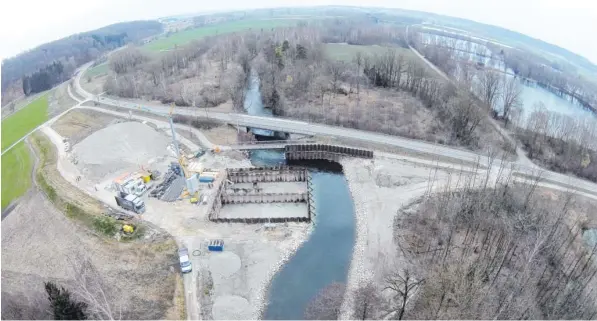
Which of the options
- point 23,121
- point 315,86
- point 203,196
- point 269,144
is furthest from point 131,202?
point 315,86

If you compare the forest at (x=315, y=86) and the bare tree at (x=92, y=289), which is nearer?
the bare tree at (x=92, y=289)

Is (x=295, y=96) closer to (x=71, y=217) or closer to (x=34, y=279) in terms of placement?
(x=71, y=217)

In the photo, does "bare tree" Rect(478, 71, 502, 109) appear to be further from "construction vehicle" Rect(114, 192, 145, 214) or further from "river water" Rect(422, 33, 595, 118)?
"construction vehicle" Rect(114, 192, 145, 214)

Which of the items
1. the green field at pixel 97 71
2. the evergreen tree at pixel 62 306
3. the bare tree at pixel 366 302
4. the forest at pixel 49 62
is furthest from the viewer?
the green field at pixel 97 71

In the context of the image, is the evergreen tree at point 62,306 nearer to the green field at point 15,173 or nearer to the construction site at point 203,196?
the construction site at point 203,196

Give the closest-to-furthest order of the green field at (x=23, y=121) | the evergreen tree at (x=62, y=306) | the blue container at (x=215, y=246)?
the evergreen tree at (x=62, y=306) < the blue container at (x=215, y=246) < the green field at (x=23, y=121)

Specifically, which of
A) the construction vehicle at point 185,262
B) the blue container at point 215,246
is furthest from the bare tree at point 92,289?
the blue container at point 215,246

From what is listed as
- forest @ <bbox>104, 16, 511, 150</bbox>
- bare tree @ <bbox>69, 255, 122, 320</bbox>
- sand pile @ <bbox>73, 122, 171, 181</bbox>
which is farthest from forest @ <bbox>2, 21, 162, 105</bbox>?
bare tree @ <bbox>69, 255, 122, 320</bbox>
